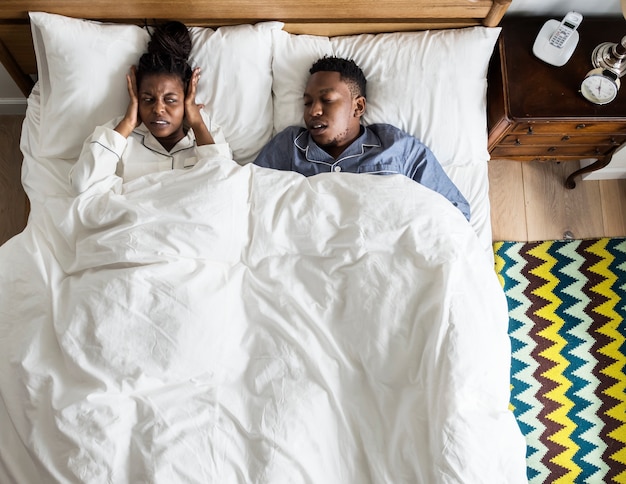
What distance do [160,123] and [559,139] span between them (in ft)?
4.30

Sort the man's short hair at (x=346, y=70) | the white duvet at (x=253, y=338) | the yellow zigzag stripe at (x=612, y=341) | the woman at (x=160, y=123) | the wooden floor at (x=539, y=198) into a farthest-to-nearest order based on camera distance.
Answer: the wooden floor at (x=539, y=198), the yellow zigzag stripe at (x=612, y=341), the man's short hair at (x=346, y=70), the woman at (x=160, y=123), the white duvet at (x=253, y=338)

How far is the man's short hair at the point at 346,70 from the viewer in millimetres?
1879

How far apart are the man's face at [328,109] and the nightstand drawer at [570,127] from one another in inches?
21.2

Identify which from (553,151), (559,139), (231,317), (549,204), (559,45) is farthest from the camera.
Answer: (549,204)

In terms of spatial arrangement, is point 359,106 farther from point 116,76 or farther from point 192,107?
point 116,76

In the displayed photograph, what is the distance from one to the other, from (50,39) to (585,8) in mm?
1711

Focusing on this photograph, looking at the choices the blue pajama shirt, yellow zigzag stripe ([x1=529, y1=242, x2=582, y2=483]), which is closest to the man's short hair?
the blue pajama shirt

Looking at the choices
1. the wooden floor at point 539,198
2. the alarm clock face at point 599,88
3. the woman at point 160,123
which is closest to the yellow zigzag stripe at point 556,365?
the wooden floor at point 539,198

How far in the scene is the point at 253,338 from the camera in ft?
4.93

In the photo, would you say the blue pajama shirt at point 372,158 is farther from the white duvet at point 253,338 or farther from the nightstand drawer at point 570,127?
the nightstand drawer at point 570,127

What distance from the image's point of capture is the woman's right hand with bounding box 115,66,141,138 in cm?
180

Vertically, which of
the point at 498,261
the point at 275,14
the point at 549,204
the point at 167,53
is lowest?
the point at 498,261

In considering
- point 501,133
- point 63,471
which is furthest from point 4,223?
point 501,133

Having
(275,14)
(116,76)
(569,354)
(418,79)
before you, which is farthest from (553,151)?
(116,76)
